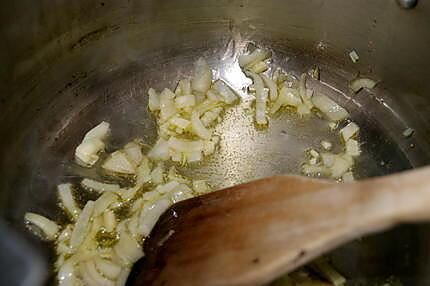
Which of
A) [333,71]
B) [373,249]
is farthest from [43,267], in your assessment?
[333,71]

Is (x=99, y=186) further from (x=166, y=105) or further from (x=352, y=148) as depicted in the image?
(x=352, y=148)

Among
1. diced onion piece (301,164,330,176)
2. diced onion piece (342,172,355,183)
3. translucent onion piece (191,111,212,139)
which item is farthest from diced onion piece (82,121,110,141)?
diced onion piece (342,172,355,183)

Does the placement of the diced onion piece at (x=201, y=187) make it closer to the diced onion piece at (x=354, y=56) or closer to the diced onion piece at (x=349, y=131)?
the diced onion piece at (x=349, y=131)

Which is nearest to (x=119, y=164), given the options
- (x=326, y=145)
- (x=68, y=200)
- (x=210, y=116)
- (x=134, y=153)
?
(x=134, y=153)

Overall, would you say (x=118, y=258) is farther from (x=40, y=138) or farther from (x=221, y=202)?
(x=40, y=138)

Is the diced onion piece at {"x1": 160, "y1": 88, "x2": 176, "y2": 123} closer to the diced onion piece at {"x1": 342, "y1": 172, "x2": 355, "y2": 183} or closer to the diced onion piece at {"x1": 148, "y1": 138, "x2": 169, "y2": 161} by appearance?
the diced onion piece at {"x1": 148, "y1": 138, "x2": 169, "y2": 161}
